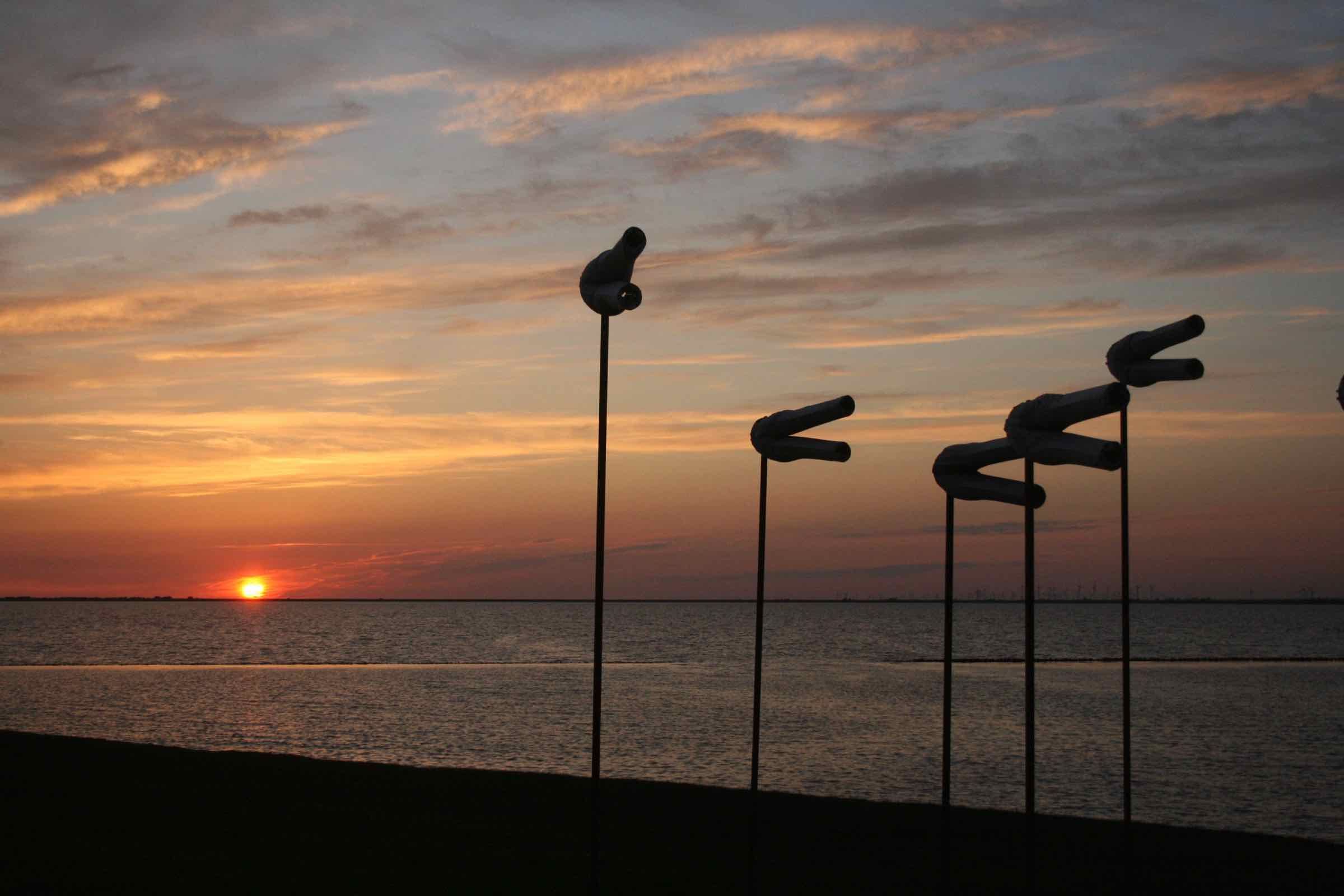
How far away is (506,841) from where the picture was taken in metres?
19.6

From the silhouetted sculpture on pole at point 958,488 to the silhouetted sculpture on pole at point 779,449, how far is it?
116 cm

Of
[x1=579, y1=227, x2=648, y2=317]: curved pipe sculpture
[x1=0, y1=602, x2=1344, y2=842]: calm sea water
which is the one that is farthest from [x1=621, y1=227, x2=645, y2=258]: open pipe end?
[x1=0, y1=602, x2=1344, y2=842]: calm sea water

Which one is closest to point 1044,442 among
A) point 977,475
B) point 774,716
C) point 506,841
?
point 977,475

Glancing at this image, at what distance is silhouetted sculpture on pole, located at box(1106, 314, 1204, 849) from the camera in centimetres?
1296

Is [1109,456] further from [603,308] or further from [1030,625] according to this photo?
[603,308]

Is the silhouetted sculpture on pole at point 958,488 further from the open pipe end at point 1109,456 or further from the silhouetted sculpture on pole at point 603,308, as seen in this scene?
the silhouetted sculpture on pole at point 603,308

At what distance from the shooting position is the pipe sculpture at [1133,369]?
13.0 metres

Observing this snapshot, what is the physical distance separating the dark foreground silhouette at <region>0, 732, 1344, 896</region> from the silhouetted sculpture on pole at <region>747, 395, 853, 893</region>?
2.67 meters

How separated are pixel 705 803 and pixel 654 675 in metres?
61.5

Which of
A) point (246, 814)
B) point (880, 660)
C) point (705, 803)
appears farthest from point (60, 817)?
point (880, 660)

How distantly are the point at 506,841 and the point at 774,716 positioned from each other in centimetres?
3653

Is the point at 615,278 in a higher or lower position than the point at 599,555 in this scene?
higher

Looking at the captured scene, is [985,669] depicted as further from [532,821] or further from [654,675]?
[532,821]

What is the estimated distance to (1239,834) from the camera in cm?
2305
